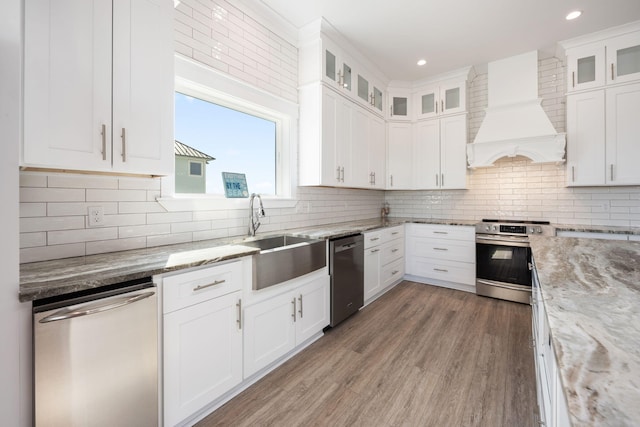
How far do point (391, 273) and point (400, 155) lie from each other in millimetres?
1870

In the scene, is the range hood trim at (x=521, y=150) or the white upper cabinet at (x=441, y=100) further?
the white upper cabinet at (x=441, y=100)

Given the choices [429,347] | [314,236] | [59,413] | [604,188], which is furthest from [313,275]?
[604,188]

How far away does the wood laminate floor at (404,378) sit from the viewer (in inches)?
65.8

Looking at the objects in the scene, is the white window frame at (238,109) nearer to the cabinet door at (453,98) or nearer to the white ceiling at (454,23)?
the white ceiling at (454,23)

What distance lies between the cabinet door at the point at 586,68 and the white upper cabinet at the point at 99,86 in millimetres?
4253

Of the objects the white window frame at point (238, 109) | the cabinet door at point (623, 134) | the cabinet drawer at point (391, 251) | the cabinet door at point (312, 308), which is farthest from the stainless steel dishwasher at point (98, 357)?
the cabinet door at point (623, 134)

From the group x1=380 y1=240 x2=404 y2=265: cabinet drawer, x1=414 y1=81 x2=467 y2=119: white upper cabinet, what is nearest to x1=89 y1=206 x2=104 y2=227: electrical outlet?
x1=380 y1=240 x2=404 y2=265: cabinet drawer

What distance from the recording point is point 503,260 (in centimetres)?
345

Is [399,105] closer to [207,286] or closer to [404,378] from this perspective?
[404,378]

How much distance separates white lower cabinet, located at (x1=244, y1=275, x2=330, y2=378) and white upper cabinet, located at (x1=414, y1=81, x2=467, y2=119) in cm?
317

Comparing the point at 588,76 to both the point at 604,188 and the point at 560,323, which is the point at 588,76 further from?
the point at 560,323

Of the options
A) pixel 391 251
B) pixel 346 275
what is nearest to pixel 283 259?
pixel 346 275

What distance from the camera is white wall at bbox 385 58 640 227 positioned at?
335 centimetres

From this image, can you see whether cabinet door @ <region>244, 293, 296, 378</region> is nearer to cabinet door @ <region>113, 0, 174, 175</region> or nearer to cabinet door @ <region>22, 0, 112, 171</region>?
cabinet door @ <region>113, 0, 174, 175</region>
